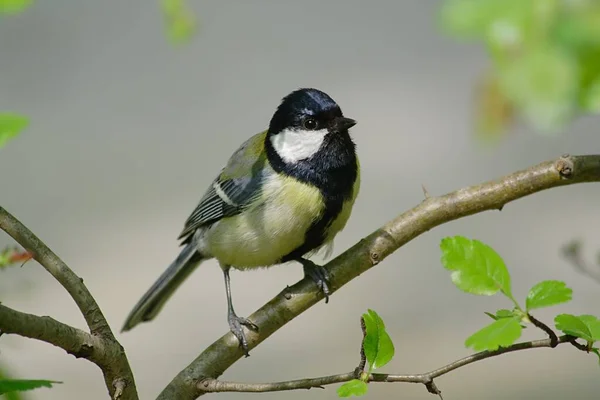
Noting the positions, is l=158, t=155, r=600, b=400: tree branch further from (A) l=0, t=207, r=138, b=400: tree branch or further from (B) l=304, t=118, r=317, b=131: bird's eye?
(B) l=304, t=118, r=317, b=131: bird's eye

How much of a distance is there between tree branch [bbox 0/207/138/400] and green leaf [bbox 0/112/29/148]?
35cm

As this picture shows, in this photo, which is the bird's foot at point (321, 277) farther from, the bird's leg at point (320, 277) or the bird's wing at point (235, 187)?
the bird's wing at point (235, 187)

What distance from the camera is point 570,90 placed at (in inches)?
11.6

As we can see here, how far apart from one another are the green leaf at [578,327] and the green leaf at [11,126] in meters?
0.51

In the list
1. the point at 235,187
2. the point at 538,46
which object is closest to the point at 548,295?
the point at 538,46

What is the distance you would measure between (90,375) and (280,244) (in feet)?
5.05

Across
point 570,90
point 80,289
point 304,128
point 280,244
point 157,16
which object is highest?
point 157,16

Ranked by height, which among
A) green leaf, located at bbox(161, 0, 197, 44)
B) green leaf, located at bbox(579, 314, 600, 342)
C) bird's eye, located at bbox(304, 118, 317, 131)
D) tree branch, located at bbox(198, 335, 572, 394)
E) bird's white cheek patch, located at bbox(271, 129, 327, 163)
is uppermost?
bird's eye, located at bbox(304, 118, 317, 131)

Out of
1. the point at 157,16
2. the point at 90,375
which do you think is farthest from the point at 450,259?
the point at 157,16

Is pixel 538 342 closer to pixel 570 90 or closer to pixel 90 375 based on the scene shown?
pixel 570 90

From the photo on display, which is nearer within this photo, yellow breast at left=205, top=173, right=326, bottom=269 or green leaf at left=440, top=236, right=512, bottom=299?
green leaf at left=440, top=236, right=512, bottom=299

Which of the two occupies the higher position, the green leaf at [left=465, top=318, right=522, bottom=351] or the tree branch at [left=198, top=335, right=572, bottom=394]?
the tree branch at [left=198, top=335, right=572, bottom=394]

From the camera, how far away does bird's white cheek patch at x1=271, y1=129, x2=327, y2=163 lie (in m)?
1.57

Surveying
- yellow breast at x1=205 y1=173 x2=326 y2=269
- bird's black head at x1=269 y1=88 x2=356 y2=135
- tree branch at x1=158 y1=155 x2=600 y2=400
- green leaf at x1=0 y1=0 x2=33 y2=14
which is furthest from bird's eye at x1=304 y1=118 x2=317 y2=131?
green leaf at x1=0 y1=0 x2=33 y2=14
